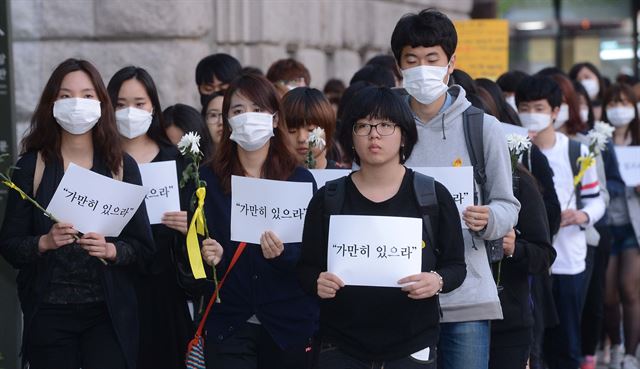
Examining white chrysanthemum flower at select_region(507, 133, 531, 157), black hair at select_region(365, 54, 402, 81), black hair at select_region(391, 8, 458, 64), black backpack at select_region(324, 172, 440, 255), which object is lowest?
black backpack at select_region(324, 172, 440, 255)

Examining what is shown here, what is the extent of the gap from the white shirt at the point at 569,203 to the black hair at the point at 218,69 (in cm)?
208

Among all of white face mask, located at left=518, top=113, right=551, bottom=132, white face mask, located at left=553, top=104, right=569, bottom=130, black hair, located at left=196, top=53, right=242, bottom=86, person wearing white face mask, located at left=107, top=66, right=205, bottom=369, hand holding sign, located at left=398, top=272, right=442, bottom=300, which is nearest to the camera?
hand holding sign, located at left=398, top=272, right=442, bottom=300

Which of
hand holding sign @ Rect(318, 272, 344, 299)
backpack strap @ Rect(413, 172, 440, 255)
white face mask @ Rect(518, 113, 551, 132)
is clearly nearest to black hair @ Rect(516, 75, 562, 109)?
white face mask @ Rect(518, 113, 551, 132)

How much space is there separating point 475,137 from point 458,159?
0.12 m

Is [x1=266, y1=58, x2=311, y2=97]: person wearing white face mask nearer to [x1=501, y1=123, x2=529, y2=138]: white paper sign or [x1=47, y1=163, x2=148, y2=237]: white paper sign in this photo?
[x1=501, y1=123, x2=529, y2=138]: white paper sign

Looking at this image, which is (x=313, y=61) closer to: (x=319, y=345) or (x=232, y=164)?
(x=232, y=164)

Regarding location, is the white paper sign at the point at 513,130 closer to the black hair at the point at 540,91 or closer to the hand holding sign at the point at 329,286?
the black hair at the point at 540,91

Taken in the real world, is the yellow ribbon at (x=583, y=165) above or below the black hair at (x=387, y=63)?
below

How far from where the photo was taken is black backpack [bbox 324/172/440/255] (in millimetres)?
5340

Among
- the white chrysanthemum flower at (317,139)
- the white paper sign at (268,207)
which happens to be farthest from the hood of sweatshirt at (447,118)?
the white chrysanthemum flower at (317,139)

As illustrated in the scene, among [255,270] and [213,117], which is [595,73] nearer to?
[213,117]

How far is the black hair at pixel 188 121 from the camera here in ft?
25.8

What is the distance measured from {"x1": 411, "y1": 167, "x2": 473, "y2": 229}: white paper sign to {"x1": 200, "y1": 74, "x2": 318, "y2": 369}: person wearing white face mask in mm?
771

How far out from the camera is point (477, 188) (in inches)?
237
